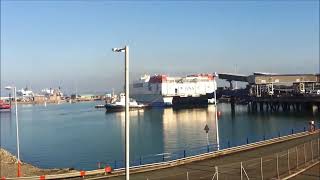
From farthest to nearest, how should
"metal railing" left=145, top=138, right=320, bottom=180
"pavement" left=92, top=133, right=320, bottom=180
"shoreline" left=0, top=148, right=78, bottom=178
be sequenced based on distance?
1. "shoreline" left=0, top=148, right=78, bottom=178
2. "pavement" left=92, top=133, right=320, bottom=180
3. "metal railing" left=145, top=138, right=320, bottom=180

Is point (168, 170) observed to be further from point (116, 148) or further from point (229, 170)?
point (116, 148)

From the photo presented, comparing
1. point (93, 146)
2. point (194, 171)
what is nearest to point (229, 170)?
point (194, 171)

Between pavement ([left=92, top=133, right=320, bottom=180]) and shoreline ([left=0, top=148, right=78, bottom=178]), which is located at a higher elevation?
pavement ([left=92, top=133, right=320, bottom=180])

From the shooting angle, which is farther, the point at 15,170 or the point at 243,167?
the point at 15,170

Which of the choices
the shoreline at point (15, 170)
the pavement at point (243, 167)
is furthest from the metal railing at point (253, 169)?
the shoreline at point (15, 170)

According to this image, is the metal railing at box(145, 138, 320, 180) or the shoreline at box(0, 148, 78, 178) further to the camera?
the shoreline at box(0, 148, 78, 178)

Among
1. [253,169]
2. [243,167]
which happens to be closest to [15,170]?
[243,167]

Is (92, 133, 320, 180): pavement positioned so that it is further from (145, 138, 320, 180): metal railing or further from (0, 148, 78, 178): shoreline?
(0, 148, 78, 178): shoreline

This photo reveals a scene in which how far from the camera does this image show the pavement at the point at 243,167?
25672mm

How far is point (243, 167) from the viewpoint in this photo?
28.1 meters

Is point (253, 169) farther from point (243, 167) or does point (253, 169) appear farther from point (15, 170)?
point (15, 170)

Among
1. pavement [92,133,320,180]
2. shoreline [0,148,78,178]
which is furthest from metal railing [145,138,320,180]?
shoreline [0,148,78,178]

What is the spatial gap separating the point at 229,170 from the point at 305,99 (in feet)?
344

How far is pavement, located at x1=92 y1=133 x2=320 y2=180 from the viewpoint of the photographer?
84.2 feet
